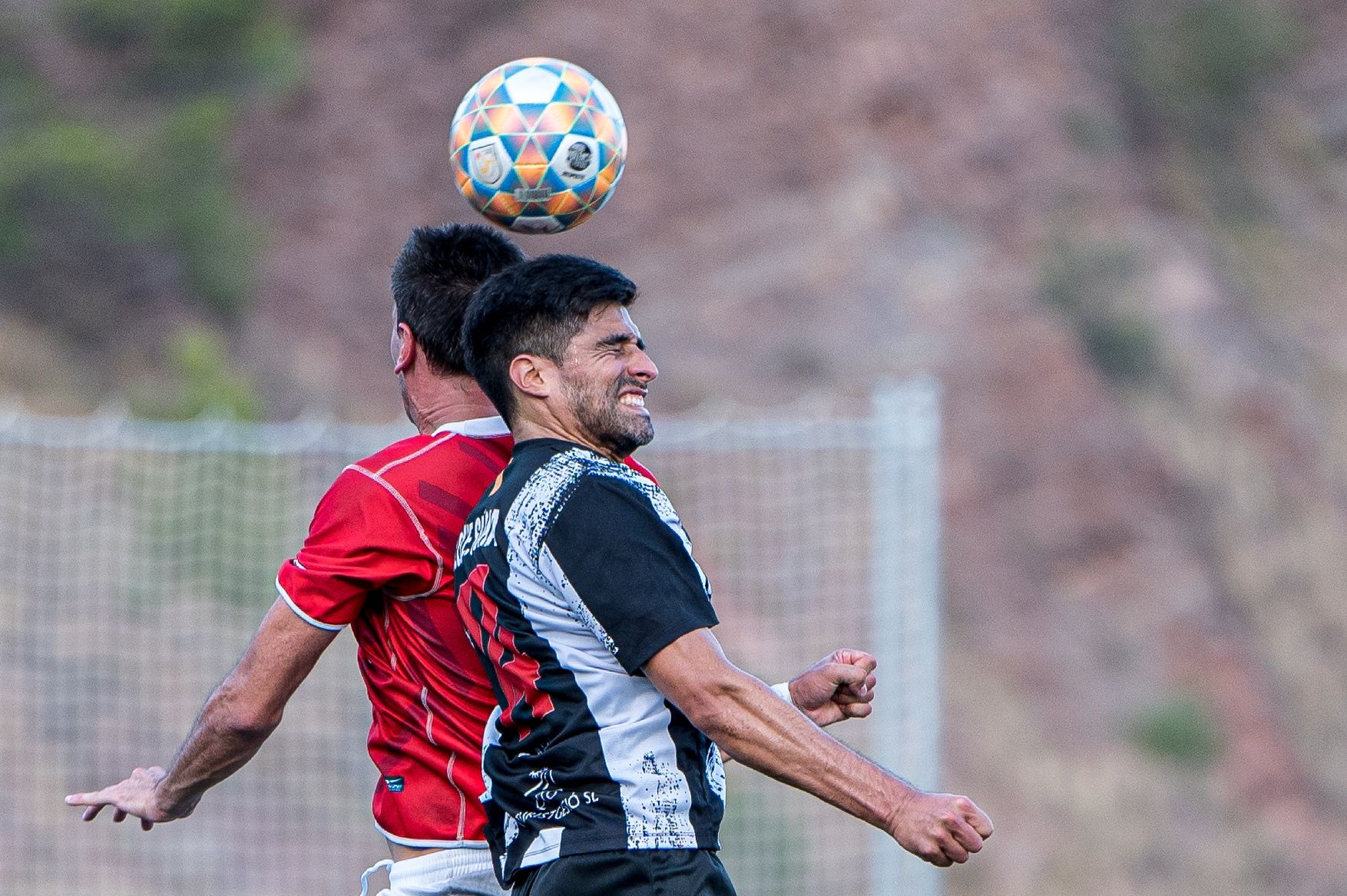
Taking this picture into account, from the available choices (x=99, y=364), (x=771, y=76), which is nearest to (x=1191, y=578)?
(x=771, y=76)

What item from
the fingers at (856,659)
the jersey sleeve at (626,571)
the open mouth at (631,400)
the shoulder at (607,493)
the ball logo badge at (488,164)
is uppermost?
the ball logo badge at (488,164)

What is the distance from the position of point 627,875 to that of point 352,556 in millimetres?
851

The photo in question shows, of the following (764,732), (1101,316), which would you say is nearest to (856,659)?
(764,732)

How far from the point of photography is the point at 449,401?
3.62 m

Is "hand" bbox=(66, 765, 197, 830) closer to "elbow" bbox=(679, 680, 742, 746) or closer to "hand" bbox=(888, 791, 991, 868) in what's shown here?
"elbow" bbox=(679, 680, 742, 746)

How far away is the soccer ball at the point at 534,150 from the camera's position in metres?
3.84

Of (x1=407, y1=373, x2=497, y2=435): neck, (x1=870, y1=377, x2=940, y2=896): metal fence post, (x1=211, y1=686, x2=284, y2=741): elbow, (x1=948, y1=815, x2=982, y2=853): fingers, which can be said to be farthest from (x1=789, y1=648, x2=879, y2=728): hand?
(x1=870, y1=377, x2=940, y2=896): metal fence post

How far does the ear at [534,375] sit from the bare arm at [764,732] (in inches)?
24.8

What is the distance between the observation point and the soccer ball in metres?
3.84

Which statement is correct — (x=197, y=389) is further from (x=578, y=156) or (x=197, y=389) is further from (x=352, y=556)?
(x=352, y=556)

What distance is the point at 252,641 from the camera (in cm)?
337

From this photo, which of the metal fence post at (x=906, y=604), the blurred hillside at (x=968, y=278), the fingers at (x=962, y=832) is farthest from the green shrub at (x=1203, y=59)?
the fingers at (x=962, y=832)

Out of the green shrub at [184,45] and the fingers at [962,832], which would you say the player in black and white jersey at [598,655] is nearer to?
the fingers at [962,832]

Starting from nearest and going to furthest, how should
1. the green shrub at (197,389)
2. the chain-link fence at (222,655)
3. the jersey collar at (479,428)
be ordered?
the jersey collar at (479,428) < the chain-link fence at (222,655) < the green shrub at (197,389)
